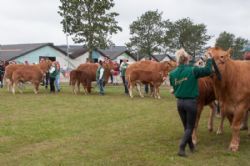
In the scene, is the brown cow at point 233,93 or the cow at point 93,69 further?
the cow at point 93,69

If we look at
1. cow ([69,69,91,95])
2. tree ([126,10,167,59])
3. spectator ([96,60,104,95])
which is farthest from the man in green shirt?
tree ([126,10,167,59])

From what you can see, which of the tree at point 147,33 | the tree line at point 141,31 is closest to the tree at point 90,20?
the tree line at point 141,31

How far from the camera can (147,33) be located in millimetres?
64750

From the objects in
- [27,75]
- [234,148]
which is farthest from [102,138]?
[27,75]

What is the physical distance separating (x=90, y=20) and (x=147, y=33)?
72.3 feet

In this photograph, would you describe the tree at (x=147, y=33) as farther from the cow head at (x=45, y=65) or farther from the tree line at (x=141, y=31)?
the cow head at (x=45, y=65)

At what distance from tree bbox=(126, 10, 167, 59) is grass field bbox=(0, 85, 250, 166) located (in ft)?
165

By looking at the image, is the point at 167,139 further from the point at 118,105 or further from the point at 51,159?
the point at 118,105

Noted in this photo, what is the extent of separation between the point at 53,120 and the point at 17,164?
456 centimetres

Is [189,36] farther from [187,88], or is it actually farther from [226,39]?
[187,88]

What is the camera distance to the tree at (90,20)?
4350 centimetres

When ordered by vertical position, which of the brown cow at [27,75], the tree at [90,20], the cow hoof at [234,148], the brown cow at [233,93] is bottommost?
the cow hoof at [234,148]

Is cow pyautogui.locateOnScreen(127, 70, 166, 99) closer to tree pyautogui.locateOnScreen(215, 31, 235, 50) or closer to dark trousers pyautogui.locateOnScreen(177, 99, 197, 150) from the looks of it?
dark trousers pyautogui.locateOnScreen(177, 99, 197, 150)

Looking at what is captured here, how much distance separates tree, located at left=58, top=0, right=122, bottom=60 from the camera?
43500mm
